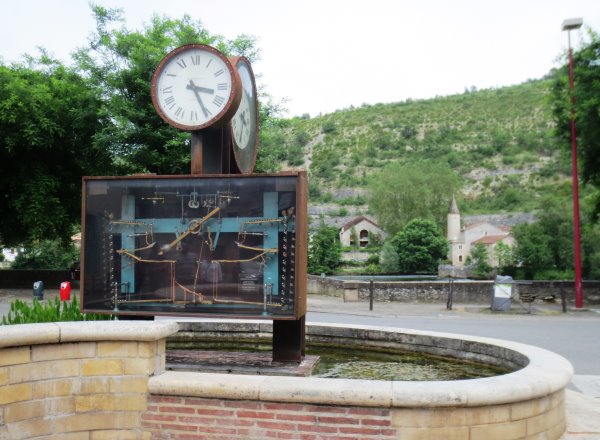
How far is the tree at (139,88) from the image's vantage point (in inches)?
973

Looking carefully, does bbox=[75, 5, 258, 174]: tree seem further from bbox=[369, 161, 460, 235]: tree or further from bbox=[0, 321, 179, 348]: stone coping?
bbox=[369, 161, 460, 235]: tree

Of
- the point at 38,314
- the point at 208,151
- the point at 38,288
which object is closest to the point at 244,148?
the point at 208,151

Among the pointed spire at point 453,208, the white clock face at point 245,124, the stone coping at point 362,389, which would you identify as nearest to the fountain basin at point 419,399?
the stone coping at point 362,389

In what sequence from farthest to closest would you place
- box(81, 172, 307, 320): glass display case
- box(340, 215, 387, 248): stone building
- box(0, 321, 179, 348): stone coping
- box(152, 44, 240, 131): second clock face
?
box(340, 215, 387, 248): stone building → box(152, 44, 240, 131): second clock face → box(81, 172, 307, 320): glass display case → box(0, 321, 179, 348): stone coping

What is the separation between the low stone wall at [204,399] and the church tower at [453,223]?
7399cm

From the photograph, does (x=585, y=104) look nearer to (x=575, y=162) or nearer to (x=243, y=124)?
(x=575, y=162)

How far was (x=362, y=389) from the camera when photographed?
4.55m

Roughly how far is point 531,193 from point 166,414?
122 m

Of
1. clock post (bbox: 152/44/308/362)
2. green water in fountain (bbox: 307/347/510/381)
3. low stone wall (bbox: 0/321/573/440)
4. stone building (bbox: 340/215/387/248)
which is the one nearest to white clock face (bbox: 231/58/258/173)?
clock post (bbox: 152/44/308/362)

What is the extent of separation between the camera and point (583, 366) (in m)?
10.9

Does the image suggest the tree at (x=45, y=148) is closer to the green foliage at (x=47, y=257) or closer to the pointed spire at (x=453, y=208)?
the green foliage at (x=47, y=257)

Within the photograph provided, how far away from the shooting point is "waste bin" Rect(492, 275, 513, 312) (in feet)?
72.6

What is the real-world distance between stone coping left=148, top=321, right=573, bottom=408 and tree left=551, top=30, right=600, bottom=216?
19.5 metres

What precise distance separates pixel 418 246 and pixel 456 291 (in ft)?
111
